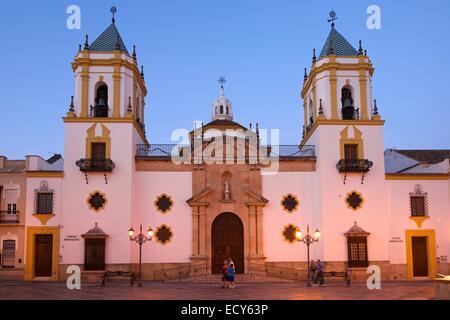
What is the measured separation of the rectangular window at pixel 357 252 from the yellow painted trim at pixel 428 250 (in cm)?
261

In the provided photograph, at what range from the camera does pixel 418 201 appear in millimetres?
34219

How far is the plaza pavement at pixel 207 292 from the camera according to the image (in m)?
23.0

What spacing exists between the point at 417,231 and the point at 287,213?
775cm

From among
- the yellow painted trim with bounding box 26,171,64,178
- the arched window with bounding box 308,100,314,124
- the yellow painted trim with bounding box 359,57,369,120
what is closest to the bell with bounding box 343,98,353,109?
the yellow painted trim with bounding box 359,57,369,120

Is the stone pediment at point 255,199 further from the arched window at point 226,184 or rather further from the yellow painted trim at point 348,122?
the yellow painted trim at point 348,122

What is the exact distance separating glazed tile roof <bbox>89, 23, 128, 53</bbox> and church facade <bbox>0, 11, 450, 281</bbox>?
0.10 m

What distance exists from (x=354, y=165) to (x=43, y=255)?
18859mm

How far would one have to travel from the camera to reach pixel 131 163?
33375mm

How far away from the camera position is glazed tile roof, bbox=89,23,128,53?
3474 centimetres

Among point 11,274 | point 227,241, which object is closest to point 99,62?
point 227,241

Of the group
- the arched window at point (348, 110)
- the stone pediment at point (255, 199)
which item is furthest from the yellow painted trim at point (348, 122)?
the stone pediment at point (255, 199)

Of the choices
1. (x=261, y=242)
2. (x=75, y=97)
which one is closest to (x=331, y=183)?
(x=261, y=242)

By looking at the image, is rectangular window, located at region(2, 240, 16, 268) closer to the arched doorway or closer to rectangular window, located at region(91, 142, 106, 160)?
rectangular window, located at region(91, 142, 106, 160)
